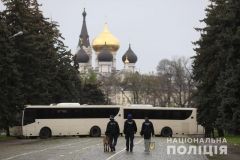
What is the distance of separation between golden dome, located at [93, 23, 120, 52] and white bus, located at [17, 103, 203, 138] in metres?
125

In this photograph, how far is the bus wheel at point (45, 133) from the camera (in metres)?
57.6

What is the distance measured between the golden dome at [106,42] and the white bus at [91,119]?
4912 inches

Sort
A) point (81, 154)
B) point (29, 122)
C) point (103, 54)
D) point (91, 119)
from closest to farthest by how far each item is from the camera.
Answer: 1. point (81, 154)
2. point (29, 122)
3. point (91, 119)
4. point (103, 54)

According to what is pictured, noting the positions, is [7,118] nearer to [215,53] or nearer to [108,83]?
[215,53]

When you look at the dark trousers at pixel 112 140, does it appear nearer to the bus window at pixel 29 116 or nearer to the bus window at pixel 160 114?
the bus window at pixel 29 116

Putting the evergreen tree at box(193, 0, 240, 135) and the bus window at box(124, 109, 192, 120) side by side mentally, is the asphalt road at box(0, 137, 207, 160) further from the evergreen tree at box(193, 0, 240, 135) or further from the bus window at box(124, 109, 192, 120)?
the bus window at box(124, 109, 192, 120)

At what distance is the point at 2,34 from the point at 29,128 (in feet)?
37.8

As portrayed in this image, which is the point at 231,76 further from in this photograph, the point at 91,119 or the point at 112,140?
the point at 91,119

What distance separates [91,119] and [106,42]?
126988mm

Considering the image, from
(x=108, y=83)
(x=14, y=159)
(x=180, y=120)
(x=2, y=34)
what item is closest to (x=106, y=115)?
(x=180, y=120)

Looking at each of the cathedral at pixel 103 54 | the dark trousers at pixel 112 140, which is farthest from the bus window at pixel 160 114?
the cathedral at pixel 103 54

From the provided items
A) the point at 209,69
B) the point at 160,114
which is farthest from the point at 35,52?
the point at 209,69

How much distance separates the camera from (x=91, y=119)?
59.8 metres

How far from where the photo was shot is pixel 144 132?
3025 centimetres
